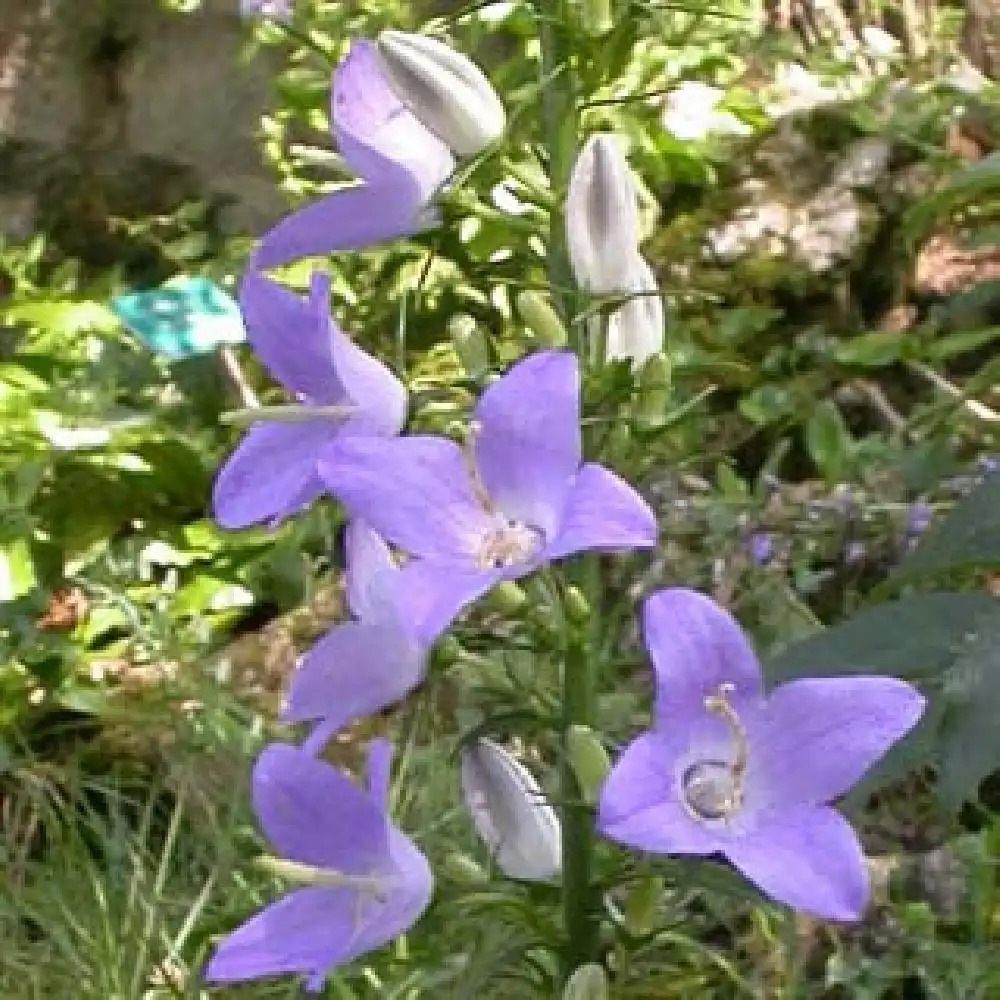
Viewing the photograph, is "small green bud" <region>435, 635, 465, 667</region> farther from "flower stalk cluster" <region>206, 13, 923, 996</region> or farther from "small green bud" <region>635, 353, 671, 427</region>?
"small green bud" <region>635, 353, 671, 427</region>

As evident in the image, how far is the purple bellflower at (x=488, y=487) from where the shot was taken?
77 cm

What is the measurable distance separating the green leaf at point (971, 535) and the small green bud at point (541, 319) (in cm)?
21

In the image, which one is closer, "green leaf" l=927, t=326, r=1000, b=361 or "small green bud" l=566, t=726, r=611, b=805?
"small green bud" l=566, t=726, r=611, b=805

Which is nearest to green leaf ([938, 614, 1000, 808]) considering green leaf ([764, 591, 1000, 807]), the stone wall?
green leaf ([764, 591, 1000, 807])

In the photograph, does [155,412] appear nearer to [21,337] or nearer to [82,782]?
[21,337]

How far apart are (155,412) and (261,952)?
8.15 feet

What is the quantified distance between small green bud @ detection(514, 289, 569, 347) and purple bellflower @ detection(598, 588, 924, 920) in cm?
15

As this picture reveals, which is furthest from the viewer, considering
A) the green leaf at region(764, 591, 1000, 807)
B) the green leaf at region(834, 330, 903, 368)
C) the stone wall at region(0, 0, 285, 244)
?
the stone wall at region(0, 0, 285, 244)

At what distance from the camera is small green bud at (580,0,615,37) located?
87cm

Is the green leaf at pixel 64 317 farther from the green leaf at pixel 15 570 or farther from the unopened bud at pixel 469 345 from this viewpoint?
the unopened bud at pixel 469 345

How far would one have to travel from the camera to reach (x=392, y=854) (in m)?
0.87

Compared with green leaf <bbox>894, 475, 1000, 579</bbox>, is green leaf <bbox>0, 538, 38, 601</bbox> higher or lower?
lower

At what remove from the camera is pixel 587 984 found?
88 cm

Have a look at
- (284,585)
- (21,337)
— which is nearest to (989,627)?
(284,585)
